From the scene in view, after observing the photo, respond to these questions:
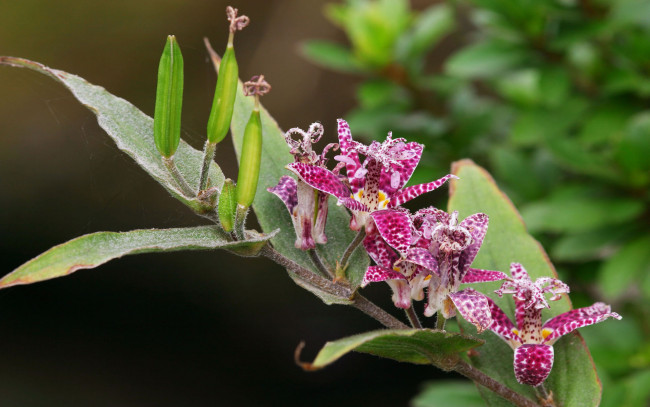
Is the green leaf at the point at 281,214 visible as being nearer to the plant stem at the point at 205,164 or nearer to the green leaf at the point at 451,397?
the plant stem at the point at 205,164

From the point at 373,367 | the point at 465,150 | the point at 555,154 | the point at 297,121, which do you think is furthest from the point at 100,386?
the point at 555,154

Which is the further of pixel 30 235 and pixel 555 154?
pixel 30 235

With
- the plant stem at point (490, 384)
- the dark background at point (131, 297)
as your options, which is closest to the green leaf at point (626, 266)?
the plant stem at point (490, 384)

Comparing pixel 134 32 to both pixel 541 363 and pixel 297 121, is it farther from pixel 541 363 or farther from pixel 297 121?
pixel 541 363

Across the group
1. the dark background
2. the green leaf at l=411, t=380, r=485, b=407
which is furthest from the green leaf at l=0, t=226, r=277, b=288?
the dark background

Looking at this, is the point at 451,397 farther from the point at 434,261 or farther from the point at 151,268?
the point at 151,268

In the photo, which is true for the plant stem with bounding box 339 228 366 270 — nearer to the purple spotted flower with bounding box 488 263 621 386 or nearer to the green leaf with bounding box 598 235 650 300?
the purple spotted flower with bounding box 488 263 621 386
